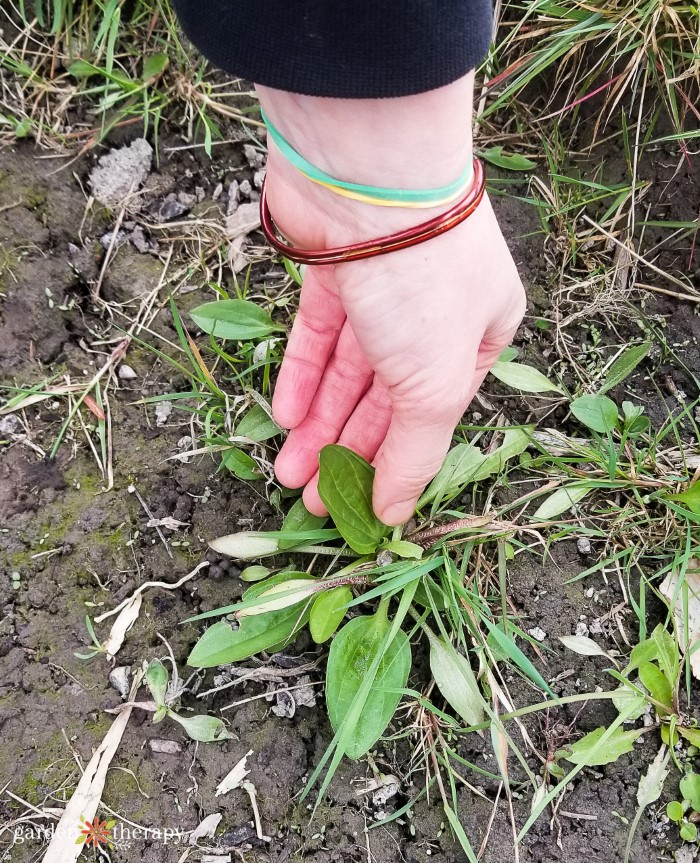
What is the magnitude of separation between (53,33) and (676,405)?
2.15 m

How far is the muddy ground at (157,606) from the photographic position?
4.86ft

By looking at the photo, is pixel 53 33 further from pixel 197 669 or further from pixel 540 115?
pixel 197 669

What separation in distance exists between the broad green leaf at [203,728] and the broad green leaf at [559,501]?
93 centimetres

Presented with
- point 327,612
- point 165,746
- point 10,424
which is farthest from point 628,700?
point 10,424

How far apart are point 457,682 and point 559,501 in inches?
20.6

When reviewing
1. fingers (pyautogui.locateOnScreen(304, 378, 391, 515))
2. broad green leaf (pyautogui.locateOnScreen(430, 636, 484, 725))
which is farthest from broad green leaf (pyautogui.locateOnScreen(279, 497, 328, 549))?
broad green leaf (pyautogui.locateOnScreen(430, 636, 484, 725))

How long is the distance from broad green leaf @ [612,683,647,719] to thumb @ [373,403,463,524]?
66 centimetres

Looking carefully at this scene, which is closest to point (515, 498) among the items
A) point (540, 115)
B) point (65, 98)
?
point (540, 115)

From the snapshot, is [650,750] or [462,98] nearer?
[462,98]

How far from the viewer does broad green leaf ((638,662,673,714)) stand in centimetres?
151

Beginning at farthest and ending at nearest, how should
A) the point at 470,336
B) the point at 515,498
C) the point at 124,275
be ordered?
the point at 124,275 → the point at 515,498 → the point at 470,336

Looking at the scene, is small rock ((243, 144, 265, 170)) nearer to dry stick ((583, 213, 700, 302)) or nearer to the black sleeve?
the black sleeve

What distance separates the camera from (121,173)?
6.36 feet

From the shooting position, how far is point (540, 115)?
1934 millimetres
